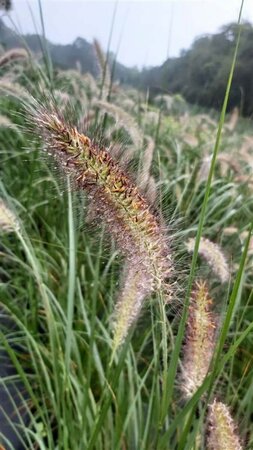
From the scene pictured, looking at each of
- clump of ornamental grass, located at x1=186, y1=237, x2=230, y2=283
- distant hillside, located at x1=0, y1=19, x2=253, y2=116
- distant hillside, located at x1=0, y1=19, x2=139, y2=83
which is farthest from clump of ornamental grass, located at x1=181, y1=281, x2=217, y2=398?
distant hillside, located at x1=0, y1=19, x2=139, y2=83

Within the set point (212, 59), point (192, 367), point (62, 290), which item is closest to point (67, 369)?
point (192, 367)

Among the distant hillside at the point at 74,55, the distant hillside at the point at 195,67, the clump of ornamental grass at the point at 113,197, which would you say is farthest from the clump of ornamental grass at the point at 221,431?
Result: the distant hillside at the point at 74,55

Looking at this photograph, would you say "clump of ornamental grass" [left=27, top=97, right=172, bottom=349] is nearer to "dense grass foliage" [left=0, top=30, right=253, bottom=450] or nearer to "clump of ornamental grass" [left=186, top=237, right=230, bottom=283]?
"dense grass foliage" [left=0, top=30, right=253, bottom=450]

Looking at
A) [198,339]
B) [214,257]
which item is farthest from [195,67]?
[198,339]

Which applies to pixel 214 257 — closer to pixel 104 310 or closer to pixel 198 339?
pixel 198 339

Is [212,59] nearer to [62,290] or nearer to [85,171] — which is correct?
[62,290]

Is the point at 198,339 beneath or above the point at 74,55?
beneath
